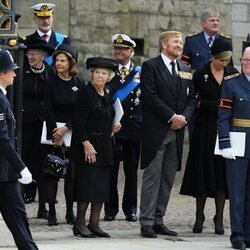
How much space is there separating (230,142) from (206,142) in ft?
3.73

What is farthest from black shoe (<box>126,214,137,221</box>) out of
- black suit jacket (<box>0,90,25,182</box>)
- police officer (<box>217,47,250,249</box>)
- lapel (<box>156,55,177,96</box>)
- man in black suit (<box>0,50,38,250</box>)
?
black suit jacket (<box>0,90,25,182</box>)

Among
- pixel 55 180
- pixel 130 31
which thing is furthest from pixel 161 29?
pixel 55 180

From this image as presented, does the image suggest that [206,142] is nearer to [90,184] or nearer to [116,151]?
[116,151]

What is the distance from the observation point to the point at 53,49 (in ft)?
46.1

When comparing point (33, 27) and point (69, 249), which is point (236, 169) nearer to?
point (69, 249)

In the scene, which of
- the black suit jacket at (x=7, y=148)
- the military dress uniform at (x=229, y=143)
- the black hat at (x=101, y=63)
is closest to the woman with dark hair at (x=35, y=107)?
the black hat at (x=101, y=63)

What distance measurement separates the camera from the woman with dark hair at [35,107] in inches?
545

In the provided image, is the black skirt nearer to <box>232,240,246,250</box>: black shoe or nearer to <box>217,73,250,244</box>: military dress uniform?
<box>217,73,250,244</box>: military dress uniform

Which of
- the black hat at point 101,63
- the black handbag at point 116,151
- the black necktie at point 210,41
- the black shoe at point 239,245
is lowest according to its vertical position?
the black shoe at point 239,245

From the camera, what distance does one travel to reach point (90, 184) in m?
12.5

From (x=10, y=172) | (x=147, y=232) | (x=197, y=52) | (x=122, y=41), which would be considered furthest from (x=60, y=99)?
(x=10, y=172)

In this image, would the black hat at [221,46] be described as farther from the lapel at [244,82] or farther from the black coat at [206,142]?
the lapel at [244,82]

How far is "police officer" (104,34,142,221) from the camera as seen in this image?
45.6ft

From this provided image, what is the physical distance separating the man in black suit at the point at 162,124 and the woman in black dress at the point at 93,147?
381 mm
